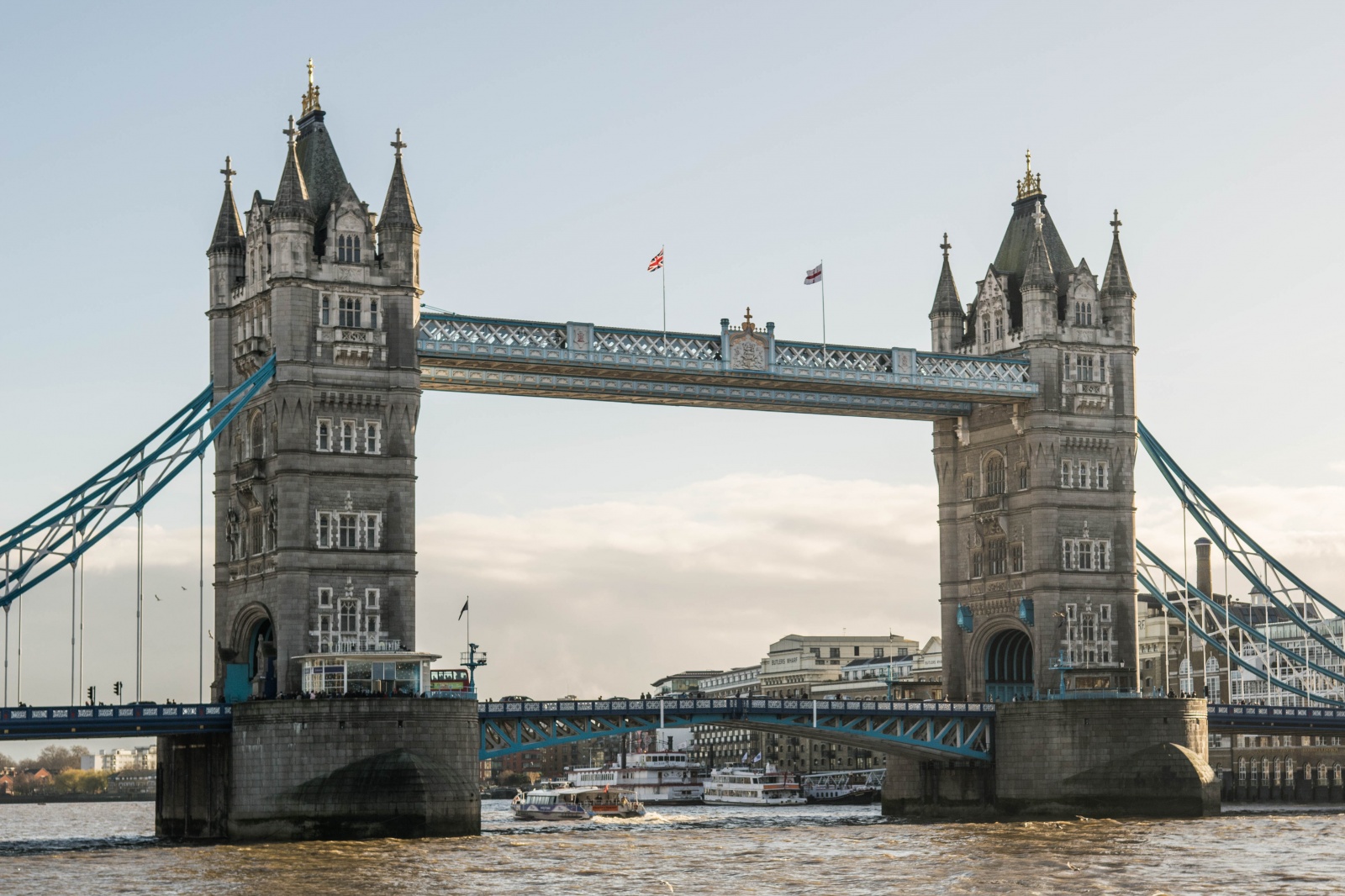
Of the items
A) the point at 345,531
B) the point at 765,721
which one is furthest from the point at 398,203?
the point at 765,721

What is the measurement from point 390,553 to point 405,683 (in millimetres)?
6605

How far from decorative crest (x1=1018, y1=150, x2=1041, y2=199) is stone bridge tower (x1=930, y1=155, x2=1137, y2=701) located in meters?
0.16

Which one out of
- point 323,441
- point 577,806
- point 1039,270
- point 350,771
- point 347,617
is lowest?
point 577,806

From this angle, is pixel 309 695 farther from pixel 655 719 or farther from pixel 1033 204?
pixel 1033 204

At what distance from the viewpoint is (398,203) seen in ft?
309

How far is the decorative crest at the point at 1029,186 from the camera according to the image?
116 metres

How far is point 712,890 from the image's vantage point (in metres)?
64.8

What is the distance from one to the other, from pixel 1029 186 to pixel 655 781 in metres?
66.9

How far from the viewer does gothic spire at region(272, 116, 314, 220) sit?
91.9m

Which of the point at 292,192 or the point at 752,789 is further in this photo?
the point at 752,789

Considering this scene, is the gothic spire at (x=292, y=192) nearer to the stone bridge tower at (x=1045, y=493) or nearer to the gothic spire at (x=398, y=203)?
the gothic spire at (x=398, y=203)

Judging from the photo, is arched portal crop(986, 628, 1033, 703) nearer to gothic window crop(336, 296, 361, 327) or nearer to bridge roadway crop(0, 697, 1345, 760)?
bridge roadway crop(0, 697, 1345, 760)

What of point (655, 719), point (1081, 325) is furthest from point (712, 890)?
point (1081, 325)

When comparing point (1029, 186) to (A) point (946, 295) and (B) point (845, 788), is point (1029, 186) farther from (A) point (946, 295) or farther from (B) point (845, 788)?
(B) point (845, 788)
